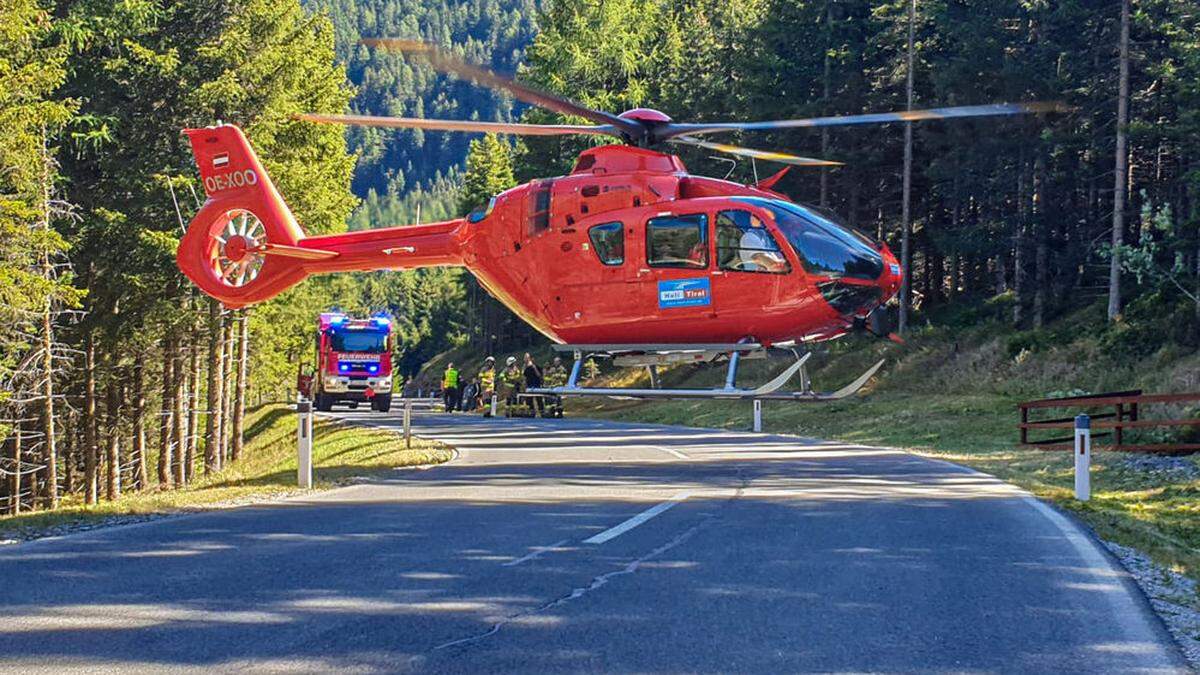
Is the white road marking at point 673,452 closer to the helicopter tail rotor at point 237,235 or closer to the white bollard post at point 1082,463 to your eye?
the helicopter tail rotor at point 237,235

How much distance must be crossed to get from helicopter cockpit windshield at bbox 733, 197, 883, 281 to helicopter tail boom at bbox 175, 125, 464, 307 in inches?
198

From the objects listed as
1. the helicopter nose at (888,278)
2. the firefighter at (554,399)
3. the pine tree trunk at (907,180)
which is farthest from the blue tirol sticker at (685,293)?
the pine tree trunk at (907,180)

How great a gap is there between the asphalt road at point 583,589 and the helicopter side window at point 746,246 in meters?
3.98

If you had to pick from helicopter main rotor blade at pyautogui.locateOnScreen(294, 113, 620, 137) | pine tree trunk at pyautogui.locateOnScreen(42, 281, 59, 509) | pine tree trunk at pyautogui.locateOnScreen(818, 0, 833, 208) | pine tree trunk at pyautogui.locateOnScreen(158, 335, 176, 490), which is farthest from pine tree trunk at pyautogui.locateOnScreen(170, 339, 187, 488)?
pine tree trunk at pyautogui.locateOnScreen(818, 0, 833, 208)

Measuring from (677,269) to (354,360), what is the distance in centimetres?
2959

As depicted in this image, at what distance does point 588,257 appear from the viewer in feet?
55.4

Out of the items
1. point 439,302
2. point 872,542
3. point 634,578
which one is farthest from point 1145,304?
point 439,302

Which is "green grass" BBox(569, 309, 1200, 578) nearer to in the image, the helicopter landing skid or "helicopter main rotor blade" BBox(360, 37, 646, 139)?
the helicopter landing skid

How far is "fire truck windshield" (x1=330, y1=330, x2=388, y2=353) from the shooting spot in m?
43.7

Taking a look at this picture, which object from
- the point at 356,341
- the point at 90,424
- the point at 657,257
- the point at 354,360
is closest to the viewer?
the point at 657,257

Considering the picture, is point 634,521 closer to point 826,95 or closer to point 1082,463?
point 1082,463

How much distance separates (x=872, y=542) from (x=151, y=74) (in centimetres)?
2687

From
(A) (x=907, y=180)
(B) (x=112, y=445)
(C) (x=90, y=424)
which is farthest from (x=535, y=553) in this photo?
(A) (x=907, y=180)

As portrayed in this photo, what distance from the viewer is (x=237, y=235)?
2059 cm
